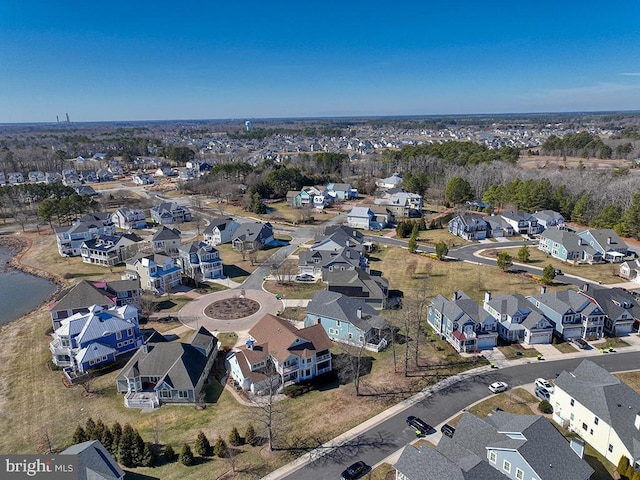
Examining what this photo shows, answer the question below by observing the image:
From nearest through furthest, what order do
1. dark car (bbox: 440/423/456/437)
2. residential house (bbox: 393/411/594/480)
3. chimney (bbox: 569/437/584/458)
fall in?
1. residential house (bbox: 393/411/594/480)
2. chimney (bbox: 569/437/584/458)
3. dark car (bbox: 440/423/456/437)

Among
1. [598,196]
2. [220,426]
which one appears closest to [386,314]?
[220,426]

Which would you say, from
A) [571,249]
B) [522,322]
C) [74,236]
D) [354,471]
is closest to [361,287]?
[522,322]

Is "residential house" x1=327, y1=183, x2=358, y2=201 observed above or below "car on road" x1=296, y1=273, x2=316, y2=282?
above

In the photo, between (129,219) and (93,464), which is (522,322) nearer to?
(93,464)

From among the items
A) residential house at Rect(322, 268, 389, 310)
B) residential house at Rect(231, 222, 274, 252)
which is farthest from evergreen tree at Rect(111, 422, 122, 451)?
residential house at Rect(231, 222, 274, 252)

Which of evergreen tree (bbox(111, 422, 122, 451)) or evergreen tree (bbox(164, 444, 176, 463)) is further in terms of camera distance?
evergreen tree (bbox(111, 422, 122, 451))

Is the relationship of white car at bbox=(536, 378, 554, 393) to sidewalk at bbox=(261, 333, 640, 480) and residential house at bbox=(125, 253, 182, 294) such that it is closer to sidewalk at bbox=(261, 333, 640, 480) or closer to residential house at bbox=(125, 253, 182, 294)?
sidewalk at bbox=(261, 333, 640, 480)

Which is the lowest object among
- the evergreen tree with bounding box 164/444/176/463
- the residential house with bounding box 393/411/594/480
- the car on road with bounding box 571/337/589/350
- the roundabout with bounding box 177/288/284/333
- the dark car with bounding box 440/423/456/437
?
the car on road with bounding box 571/337/589/350

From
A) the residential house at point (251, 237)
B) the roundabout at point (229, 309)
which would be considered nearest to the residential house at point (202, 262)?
the roundabout at point (229, 309)
